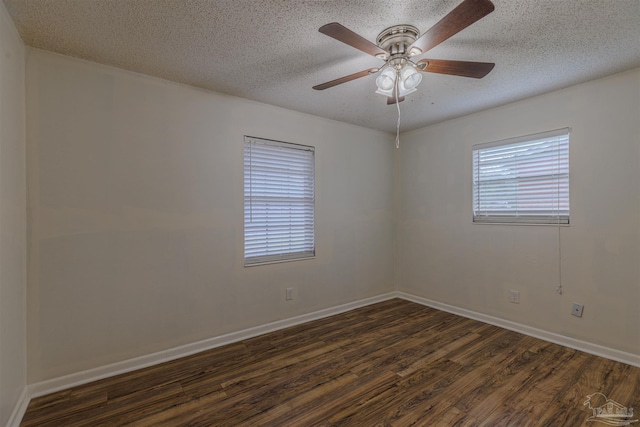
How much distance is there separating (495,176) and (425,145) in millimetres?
1014

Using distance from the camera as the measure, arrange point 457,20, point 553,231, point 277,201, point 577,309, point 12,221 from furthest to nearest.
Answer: point 277,201 < point 553,231 < point 577,309 < point 12,221 < point 457,20

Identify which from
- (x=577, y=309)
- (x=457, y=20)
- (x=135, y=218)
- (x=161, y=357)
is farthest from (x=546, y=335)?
(x=135, y=218)

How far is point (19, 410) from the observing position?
1880 mm

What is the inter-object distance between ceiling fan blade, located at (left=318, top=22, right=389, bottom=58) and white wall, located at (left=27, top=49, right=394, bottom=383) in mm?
1672

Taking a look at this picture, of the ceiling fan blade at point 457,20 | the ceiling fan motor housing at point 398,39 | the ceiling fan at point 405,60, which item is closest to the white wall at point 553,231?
the ceiling fan at point 405,60

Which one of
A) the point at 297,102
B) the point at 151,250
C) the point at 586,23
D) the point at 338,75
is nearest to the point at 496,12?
the point at 586,23

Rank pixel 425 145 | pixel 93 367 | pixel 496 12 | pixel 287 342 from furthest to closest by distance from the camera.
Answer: pixel 425 145
pixel 287 342
pixel 93 367
pixel 496 12

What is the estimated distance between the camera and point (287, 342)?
9.59ft

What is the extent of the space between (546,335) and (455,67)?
2.75 m

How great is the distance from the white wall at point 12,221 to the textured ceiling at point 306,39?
0.27 metres

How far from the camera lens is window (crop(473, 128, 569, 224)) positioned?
2881mm

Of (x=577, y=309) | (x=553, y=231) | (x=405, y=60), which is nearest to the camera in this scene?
(x=405, y=60)

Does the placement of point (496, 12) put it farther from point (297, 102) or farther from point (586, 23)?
point (297, 102)

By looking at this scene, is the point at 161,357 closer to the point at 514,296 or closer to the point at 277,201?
the point at 277,201
